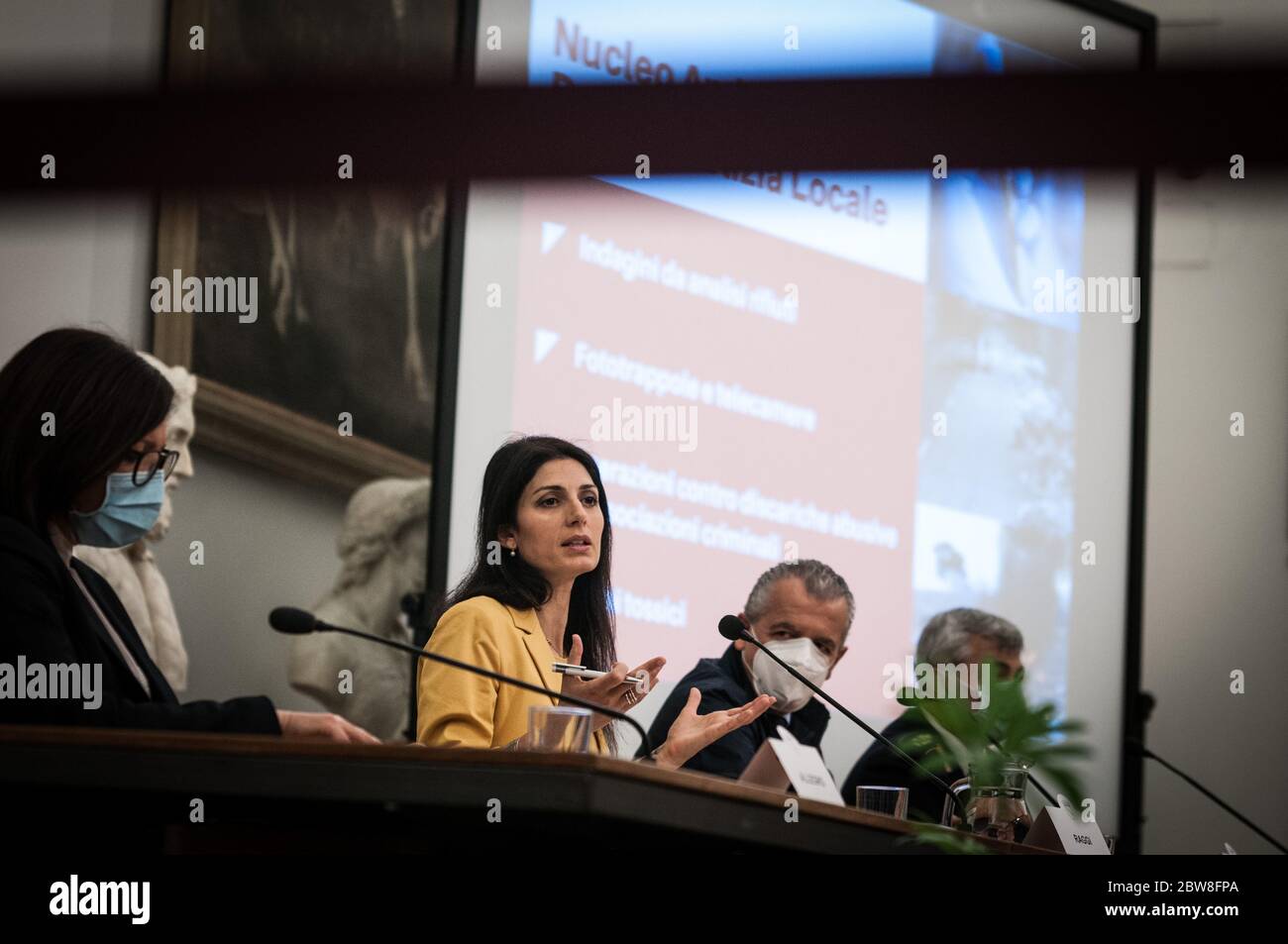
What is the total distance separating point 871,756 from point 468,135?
3.32m

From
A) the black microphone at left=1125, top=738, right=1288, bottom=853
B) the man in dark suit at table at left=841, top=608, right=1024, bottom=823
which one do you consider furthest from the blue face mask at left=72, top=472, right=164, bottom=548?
the man in dark suit at table at left=841, top=608, right=1024, bottom=823

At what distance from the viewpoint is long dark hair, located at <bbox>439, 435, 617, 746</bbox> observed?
3125mm

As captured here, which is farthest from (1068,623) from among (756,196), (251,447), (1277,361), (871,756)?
(251,447)

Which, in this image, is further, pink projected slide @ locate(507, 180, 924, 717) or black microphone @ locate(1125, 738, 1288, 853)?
pink projected slide @ locate(507, 180, 924, 717)

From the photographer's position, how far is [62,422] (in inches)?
97.3

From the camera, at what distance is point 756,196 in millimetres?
5676

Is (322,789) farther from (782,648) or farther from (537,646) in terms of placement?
(782,648)

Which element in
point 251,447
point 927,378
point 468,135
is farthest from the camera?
point 927,378

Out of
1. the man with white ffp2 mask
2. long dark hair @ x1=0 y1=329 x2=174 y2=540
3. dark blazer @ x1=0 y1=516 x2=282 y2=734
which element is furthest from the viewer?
the man with white ffp2 mask

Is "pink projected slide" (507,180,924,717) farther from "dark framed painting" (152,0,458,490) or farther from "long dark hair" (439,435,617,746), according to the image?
"long dark hair" (439,435,617,746)

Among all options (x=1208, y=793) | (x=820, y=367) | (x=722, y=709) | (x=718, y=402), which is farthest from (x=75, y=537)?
(x=820, y=367)

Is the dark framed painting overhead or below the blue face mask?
overhead

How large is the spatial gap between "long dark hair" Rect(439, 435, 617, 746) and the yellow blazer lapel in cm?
2
